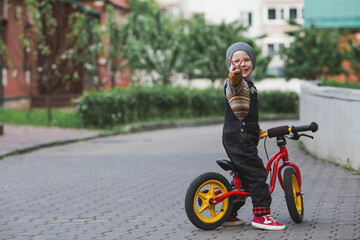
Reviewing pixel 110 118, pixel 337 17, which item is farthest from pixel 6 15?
pixel 337 17

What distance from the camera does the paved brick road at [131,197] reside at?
269 inches

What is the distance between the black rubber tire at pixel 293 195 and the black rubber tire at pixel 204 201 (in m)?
0.46

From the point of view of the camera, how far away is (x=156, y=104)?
2606 cm

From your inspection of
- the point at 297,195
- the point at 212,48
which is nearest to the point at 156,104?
the point at 212,48

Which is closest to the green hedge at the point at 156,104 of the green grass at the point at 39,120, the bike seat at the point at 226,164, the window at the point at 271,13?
the green grass at the point at 39,120

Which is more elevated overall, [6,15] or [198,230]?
[6,15]

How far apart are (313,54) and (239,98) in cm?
2994

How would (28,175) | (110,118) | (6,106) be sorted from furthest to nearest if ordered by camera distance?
1. (6,106)
2. (110,118)
3. (28,175)

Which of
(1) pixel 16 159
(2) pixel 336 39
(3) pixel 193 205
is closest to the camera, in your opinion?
(3) pixel 193 205

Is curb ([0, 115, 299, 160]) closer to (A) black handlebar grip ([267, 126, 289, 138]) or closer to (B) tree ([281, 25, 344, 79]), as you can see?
(B) tree ([281, 25, 344, 79])

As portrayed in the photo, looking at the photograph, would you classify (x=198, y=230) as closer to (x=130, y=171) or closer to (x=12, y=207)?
(x=12, y=207)

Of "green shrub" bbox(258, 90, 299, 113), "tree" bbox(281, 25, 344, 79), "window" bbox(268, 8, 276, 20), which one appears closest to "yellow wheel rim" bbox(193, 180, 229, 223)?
"green shrub" bbox(258, 90, 299, 113)

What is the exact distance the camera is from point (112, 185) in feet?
33.6

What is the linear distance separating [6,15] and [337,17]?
1529 centimetres
